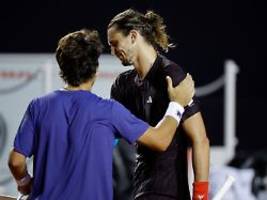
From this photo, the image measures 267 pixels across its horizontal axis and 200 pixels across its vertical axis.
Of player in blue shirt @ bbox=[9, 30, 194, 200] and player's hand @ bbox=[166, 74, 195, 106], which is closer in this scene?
player in blue shirt @ bbox=[9, 30, 194, 200]

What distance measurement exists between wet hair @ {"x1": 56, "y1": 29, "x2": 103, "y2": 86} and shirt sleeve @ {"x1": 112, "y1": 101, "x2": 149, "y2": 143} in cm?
18

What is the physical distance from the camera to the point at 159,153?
4.54 meters

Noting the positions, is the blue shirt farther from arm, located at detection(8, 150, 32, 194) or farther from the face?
the face

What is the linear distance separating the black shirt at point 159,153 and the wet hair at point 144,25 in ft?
0.26

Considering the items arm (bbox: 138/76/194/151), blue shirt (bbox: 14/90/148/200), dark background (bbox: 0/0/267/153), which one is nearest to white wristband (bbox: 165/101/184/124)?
arm (bbox: 138/76/194/151)

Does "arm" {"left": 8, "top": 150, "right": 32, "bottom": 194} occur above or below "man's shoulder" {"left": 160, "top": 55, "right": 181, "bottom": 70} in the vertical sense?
below

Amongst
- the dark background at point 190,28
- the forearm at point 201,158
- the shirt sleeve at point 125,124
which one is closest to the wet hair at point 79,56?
the shirt sleeve at point 125,124

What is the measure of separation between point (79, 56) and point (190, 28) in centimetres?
1018

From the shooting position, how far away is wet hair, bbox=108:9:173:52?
454 cm

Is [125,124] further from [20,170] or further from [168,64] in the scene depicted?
[168,64]

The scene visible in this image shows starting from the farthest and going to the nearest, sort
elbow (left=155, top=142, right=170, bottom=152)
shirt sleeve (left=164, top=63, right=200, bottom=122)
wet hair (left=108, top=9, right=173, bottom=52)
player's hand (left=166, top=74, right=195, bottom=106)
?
wet hair (left=108, top=9, right=173, bottom=52), shirt sleeve (left=164, top=63, right=200, bottom=122), player's hand (left=166, top=74, right=195, bottom=106), elbow (left=155, top=142, right=170, bottom=152)

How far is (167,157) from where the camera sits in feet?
14.9

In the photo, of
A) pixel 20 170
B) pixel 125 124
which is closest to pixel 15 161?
pixel 20 170

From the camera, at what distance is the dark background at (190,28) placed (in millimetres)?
13844
